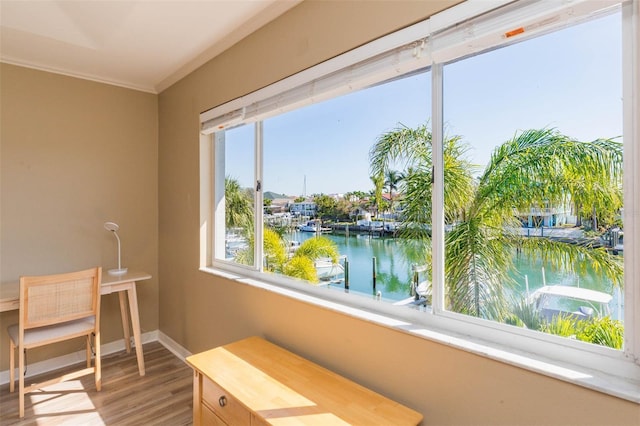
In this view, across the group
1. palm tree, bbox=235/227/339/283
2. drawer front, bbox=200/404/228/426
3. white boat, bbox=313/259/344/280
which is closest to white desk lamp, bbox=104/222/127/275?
palm tree, bbox=235/227/339/283

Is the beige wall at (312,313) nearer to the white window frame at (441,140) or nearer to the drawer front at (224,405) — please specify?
the white window frame at (441,140)

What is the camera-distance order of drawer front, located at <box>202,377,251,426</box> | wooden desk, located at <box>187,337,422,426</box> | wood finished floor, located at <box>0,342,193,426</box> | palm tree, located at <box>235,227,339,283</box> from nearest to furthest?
wooden desk, located at <box>187,337,422,426</box> → drawer front, located at <box>202,377,251,426</box> → palm tree, located at <box>235,227,339,283</box> → wood finished floor, located at <box>0,342,193,426</box>

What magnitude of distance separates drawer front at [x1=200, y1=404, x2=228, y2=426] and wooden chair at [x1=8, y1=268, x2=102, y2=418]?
126 centimetres

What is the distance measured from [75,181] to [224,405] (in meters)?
2.52

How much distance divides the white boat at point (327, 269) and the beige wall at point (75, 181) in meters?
2.16

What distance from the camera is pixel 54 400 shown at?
2.35 metres

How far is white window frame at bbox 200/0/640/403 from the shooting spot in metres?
0.99

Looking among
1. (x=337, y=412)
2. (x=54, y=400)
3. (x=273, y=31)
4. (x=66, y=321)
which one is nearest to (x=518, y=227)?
(x=337, y=412)

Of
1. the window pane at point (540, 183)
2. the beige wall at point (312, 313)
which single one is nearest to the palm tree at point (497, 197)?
the window pane at point (540, 183)

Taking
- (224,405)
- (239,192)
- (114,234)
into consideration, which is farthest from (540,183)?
(114,234)

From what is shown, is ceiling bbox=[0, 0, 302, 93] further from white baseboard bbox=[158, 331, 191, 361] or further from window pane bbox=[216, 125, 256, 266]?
white baseboard bbox=[158, 331, 191, 361]

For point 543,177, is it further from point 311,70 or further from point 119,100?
point 119,100

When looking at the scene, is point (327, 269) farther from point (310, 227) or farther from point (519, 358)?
point (519, 358)

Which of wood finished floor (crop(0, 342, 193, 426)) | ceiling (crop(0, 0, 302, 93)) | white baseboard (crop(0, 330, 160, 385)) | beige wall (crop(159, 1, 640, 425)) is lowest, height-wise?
wood finished floor (crop(0, 342, 193, 426))
